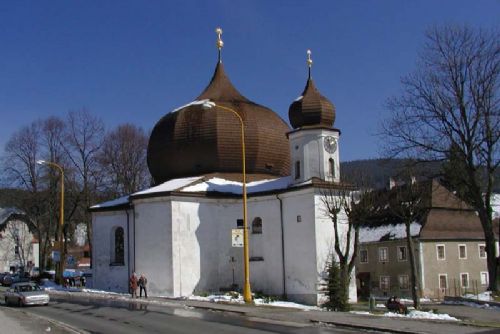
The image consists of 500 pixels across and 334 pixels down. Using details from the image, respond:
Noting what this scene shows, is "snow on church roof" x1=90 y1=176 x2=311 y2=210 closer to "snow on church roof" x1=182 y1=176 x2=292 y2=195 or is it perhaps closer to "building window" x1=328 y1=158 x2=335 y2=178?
"snow on church roof" x1=182 y1=176 x2=292 y2=195

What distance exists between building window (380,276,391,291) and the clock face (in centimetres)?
1941

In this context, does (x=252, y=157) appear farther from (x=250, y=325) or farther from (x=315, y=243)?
(x=250, y=325)

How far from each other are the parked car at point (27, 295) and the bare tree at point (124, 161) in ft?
95.6

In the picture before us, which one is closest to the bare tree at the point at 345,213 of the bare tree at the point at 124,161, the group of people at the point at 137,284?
the group of people at the point at 137,284

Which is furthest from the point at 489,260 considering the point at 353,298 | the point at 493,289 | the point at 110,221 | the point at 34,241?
the point at 34,241

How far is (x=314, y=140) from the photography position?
3553cm

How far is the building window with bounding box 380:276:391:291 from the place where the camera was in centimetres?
5109

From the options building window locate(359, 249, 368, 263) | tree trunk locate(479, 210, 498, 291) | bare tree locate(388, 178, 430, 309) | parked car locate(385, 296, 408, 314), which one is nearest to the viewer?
parked car locate(385, 296, 408, 314)

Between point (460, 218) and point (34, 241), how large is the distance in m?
59.1

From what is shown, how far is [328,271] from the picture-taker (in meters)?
30.7

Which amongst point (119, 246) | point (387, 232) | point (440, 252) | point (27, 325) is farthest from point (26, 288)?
point (440, 252)

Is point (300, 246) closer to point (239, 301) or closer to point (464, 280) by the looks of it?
point (239, 301)

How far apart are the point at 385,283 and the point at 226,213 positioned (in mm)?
19652

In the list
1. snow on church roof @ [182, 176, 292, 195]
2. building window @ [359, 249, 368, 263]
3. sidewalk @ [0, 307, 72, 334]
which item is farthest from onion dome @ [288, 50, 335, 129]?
building window @ [359, 249, 368, 263]
